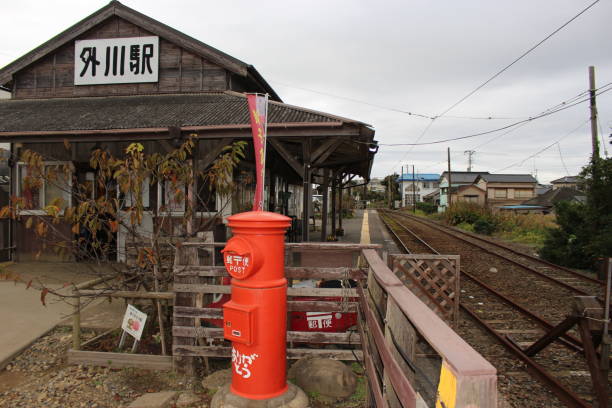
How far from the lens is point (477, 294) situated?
29.4ft

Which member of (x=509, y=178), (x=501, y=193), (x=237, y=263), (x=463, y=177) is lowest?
(x=237, y=263)

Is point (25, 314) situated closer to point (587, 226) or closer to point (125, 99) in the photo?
point (125, 99)

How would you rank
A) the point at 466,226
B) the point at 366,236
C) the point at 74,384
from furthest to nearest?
the point at 466,226 → the point at 366,236 → the point at 74,384

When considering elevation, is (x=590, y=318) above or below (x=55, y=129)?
below

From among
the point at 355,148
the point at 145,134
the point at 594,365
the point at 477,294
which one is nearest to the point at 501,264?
the point at 477,294

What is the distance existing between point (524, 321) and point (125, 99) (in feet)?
35.0

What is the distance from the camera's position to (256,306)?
3.15 m

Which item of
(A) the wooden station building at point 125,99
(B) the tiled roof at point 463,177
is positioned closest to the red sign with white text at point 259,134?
(A) the wooden station building at point 125,99

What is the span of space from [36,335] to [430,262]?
17.7 ft

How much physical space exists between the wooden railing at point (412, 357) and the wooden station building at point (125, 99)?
6.62m

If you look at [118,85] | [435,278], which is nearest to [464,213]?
[118,85]

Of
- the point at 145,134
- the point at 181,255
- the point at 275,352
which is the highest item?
the point at 145,134

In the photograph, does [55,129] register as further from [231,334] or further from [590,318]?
[590,318]

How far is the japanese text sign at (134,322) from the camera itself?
4.45 meters
